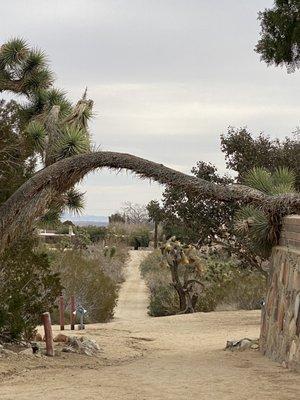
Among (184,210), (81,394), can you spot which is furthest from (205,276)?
(81,394)

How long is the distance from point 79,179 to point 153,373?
127 inches

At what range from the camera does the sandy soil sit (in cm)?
913

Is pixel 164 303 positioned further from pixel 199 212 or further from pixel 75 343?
pixel 75 343

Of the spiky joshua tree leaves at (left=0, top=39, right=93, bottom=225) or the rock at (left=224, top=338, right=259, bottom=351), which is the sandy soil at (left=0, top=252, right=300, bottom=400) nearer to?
the rock at (left=224, top=338, right=259, bottom=351)

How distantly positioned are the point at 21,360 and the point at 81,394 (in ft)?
10.4

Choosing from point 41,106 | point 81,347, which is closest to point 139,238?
point 41,106

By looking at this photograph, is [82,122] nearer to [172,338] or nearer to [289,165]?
[172,338]

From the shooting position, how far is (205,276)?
28.5 meters

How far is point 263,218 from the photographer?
1362 cm

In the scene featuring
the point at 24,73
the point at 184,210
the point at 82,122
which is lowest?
the point at 184,210

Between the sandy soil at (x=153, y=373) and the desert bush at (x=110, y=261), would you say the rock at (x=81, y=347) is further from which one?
the desert bush at (x=110, y=261)

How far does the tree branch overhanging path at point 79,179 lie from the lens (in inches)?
472

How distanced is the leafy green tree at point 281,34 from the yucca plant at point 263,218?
405cm

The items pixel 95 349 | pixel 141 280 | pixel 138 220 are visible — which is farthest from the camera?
pixel 138 220
